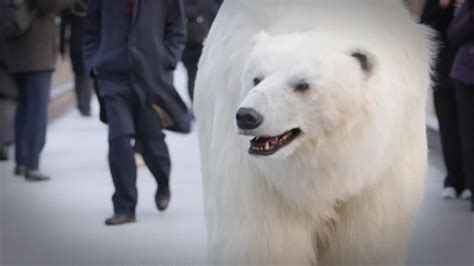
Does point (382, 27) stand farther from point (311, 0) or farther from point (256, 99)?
point (256, 99)

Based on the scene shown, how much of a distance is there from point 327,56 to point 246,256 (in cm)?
90

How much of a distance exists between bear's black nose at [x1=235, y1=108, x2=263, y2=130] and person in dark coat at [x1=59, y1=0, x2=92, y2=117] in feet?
20.1

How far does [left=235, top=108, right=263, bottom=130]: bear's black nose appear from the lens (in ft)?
11.6

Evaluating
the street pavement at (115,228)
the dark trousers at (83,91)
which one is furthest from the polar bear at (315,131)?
the dark trousers at (83,91)

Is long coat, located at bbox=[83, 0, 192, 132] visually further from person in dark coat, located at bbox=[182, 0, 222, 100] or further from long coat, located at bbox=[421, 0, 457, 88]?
person in dark coat, located at bbox=[182, 0, 222, 100]

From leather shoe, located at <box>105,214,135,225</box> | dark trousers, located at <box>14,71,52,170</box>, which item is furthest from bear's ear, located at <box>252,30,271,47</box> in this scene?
dark trousers, located at <box>14,71,52,170</box>

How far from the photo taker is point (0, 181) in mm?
8609

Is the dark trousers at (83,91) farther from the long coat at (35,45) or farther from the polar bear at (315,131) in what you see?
the polar bear at (315,131)

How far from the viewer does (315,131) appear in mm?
3703

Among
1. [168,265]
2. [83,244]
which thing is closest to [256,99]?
[168,265]

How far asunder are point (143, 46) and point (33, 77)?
201 centimetres

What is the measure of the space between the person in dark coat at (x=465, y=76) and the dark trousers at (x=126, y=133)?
210 cm

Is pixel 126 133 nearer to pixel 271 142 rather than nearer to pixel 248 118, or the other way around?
pixel 271 142

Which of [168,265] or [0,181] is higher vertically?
[168,265]
